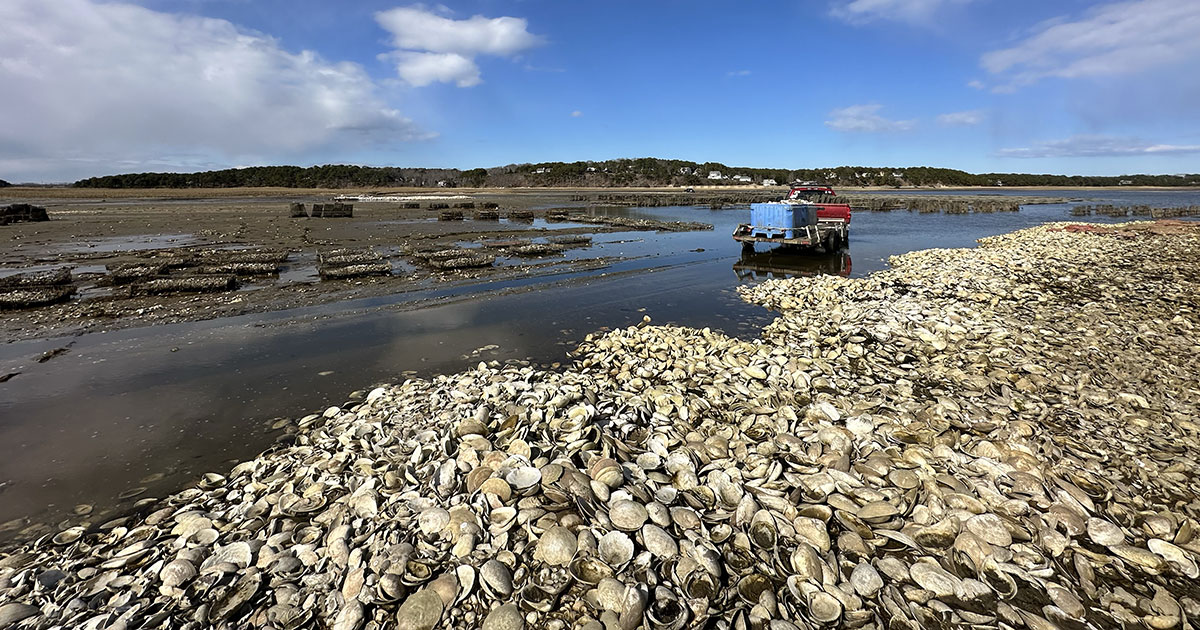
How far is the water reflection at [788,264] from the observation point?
59.2ft

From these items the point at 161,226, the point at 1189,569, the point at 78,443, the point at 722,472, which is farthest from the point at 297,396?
the point at 161,226

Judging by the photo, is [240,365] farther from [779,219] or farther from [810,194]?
[810,194]

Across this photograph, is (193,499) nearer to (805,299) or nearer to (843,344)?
(843,344)

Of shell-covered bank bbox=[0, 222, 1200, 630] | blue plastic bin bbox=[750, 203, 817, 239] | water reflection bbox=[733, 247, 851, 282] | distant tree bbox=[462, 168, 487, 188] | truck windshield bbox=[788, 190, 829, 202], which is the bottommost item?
shell-covered bank bbox=[0, 222, 1200, 630]

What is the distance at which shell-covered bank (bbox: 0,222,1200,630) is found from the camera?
3.20 meters

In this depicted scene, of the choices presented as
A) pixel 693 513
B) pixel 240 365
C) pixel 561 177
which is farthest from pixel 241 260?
pixel 561 177

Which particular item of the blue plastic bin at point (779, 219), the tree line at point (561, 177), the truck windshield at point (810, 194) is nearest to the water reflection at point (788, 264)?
the blue plastic bin at point (779, 219)

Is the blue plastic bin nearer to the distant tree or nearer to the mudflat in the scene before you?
the mudflat

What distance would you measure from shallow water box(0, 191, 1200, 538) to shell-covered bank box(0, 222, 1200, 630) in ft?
3.68

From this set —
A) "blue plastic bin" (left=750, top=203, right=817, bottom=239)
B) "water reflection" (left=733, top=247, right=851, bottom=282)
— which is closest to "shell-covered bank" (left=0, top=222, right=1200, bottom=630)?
"water reflection" (left=733, top=247, right=851, bottom=282)

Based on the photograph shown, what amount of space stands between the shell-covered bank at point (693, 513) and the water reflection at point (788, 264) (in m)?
11.0

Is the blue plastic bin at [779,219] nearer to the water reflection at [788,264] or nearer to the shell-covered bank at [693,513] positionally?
the water reflection at [788,264]

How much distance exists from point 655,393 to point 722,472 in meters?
1.81

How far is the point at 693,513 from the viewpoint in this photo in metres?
3.93
